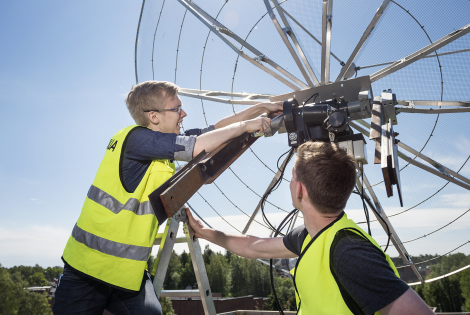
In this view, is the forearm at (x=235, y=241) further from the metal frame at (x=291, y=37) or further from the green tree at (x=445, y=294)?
the green tree at (x=445, y=294)

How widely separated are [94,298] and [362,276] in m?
1.79

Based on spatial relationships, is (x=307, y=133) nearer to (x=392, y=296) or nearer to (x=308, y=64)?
(x=392, y=296)

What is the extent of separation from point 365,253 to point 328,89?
2635 millimetres

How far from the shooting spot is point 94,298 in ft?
7.59

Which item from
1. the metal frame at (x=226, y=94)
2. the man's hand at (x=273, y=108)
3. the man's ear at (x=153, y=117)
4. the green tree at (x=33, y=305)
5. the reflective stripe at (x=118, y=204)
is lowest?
the green tree at (x=33, y=305)

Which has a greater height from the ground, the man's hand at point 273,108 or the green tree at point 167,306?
the man's hand at point 273,108

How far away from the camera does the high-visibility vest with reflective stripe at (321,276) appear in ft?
5.61

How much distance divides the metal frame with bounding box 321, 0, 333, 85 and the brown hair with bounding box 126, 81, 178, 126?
8.23 feet

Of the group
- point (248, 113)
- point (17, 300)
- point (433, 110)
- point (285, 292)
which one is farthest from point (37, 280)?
point (433, 110)

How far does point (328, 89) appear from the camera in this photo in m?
3.89

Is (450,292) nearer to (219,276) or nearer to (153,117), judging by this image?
(219,276)

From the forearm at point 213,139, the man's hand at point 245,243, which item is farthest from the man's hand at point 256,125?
the man's hand at point 245,243

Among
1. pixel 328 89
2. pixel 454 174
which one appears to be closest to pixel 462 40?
pixel 454 174

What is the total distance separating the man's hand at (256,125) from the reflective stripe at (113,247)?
1.23 metres
